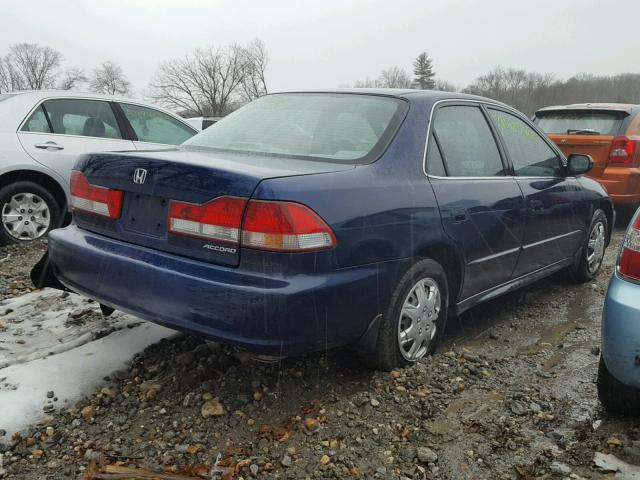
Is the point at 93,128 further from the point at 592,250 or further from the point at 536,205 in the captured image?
the point at 592,250

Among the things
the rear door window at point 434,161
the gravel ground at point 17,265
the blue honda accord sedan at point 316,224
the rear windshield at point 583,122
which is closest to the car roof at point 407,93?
the blue honda accord sedan at point 316,224

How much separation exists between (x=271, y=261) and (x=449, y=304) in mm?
1453

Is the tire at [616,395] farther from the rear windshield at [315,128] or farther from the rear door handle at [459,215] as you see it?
the rear windshield at [315,128]

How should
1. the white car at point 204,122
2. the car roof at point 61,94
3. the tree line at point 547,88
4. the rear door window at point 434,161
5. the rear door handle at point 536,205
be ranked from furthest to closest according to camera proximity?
1. the tree line at point 547,88
2. the car roof at point 61,94
3. the white car at point 204,122
4. the rear door handle at point 536,205
5. the rear door window at point 434,161

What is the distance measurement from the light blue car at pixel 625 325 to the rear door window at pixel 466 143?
3.47 ft

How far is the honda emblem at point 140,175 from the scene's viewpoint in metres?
2.64

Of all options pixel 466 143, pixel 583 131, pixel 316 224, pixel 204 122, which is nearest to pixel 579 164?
pixel 466 143

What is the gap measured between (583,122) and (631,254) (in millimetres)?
5885

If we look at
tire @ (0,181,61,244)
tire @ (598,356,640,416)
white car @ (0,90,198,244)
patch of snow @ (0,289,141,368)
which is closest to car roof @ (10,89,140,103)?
white car @ (0,90,198,244)

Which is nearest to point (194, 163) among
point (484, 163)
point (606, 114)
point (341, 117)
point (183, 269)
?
point (183, 269)

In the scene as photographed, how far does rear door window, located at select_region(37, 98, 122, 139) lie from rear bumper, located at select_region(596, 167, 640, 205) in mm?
6015

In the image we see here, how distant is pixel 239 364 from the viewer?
120 inches

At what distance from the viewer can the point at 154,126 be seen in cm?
652

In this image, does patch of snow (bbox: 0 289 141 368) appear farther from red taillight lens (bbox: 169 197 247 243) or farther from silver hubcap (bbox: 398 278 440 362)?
silver hubcap (bbox: 398 278 440 362)
